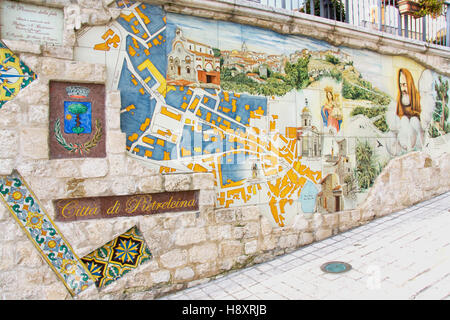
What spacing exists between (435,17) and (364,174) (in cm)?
452

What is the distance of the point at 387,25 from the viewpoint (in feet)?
21.1

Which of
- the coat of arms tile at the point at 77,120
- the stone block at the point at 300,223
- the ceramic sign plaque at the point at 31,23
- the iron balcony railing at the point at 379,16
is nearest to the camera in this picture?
the ceramic sign plaque at the point at 31,23

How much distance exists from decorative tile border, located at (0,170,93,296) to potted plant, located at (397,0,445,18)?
772cm

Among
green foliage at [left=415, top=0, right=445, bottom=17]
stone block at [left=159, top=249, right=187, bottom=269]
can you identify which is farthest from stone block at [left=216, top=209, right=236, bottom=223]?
green foliage at [left=415, top=0, right=445, bottom=17]

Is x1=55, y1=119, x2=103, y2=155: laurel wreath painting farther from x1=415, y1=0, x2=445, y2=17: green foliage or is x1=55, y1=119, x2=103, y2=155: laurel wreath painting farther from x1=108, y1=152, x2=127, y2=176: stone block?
x1=415, y1=0, x2=445, y2=17: green foliage

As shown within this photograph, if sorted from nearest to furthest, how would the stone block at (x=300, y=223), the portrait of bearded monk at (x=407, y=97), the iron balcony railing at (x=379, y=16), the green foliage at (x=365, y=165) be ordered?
1. the stone block at (x=300, y=223)
2. the iron balcony railing at (x=379, y=16)
3. the green foliage at (x=365, y=165)
4. the portrait of bearded monk at (x=407, y=97)

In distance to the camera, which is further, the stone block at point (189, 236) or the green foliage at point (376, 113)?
the green foliage at point (376, 113)

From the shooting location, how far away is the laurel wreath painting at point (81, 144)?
11.3 feet

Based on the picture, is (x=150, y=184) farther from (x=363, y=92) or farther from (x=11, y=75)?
(x=363, y=92)

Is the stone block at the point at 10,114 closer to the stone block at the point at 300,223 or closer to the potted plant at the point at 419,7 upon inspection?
the stone block at the point at 300,223

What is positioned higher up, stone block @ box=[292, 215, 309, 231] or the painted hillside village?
the painted hillside village

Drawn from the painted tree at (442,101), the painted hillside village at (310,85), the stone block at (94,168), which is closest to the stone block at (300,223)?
the painted hillside village at (310,85)

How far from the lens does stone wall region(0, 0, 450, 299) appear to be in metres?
3.22

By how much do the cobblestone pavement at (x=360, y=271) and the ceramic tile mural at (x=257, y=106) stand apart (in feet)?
2.19
